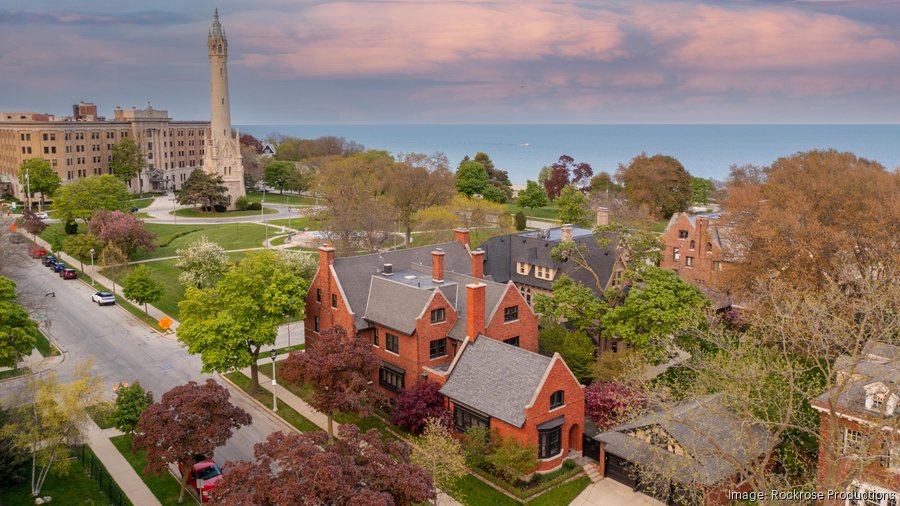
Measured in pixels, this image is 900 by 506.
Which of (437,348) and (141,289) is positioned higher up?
(141,289)

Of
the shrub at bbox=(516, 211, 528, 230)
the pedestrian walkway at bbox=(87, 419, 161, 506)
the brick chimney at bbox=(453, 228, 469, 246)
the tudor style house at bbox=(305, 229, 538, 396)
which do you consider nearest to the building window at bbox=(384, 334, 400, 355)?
the tudor style house at bbox=(305, 229, 538, 396)

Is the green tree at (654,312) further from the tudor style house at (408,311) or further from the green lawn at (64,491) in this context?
the green lawn at (64,491)

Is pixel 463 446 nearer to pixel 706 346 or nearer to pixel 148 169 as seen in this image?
pixel 706 346

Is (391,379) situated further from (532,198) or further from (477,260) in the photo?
(532,198)

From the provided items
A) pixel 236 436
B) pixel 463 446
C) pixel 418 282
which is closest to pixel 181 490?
pixel 236 436

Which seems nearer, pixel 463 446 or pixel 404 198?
pixel 463 446

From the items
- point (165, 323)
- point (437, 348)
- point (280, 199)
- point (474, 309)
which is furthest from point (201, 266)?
point (280, 199)
